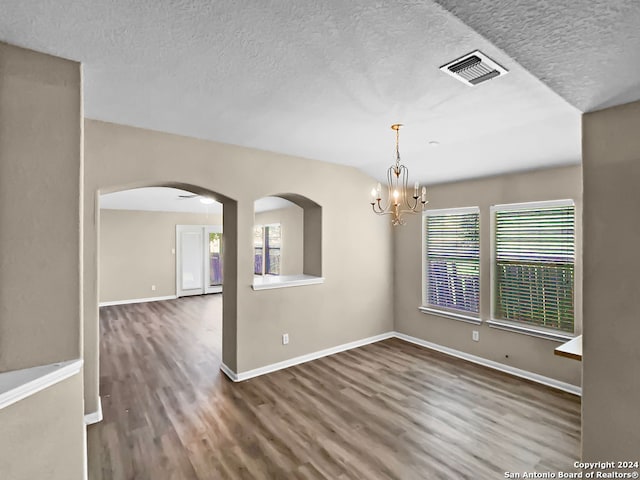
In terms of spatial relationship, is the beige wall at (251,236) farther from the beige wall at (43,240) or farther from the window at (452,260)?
the beige wall at (43,240)

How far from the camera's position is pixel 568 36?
1124 mm

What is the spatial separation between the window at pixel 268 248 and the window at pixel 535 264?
524 centimetres

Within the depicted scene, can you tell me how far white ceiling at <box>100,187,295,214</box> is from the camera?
633cm

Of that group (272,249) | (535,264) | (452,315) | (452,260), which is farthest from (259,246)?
(535,264)

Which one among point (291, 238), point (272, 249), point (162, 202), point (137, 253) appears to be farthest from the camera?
point (272, 249)

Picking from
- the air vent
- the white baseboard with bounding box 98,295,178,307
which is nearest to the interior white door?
the white baseboard with bounding box 98,295,178,307

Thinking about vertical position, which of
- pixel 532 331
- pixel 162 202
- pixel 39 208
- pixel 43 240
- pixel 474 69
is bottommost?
pixel 532 331

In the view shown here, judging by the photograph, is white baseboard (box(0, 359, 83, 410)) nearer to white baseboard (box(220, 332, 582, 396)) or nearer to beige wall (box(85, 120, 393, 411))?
beige wall (box(85, 120, 393, 411))

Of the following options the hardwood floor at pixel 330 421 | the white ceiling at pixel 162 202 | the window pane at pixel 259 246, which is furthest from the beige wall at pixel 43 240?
the window pane at pixel 259 246

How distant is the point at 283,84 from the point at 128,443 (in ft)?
9.59

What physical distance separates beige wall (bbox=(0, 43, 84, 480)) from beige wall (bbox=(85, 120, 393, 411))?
0.96m

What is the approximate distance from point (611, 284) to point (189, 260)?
29.0 ft

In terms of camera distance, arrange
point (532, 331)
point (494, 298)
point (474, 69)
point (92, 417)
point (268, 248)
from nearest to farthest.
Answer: point (474, 69) → point (92, 417) → point (532, 331) → point (494, 298) → point (268, 248)

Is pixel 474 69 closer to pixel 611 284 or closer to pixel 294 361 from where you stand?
pixel 611 284
